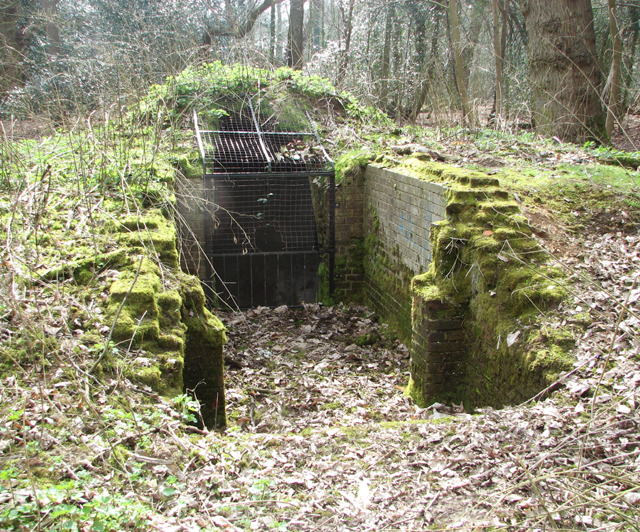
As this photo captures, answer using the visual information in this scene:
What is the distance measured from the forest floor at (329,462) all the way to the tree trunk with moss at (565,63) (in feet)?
21.1

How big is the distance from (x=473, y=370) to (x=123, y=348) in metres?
3.11

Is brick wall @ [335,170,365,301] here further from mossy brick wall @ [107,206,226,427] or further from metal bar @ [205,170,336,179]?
mossy brick wall @ [107,206,226,427]

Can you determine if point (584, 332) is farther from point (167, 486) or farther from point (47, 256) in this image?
point (47, 256)

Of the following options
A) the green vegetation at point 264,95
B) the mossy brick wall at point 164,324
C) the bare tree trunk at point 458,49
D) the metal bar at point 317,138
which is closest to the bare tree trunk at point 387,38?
the bare tree trunk at point 458,49

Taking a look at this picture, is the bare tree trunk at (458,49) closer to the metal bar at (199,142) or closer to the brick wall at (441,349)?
the metal bar at (199,142)

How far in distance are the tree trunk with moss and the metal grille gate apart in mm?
4431

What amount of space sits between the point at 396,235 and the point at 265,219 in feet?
8.19

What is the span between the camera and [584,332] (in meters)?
3.84

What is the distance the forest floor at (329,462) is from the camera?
216 centimetres

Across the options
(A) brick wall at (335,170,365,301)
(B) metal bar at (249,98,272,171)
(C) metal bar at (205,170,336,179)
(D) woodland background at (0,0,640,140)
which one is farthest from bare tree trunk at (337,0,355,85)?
(C) metal bar at (205,170,336,179)

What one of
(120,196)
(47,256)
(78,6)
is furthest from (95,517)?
(78,6)

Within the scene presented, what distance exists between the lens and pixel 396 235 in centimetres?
742

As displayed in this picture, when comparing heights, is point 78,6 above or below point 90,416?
above

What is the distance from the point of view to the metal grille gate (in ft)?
27.9
